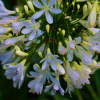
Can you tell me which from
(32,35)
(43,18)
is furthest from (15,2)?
(32,35)

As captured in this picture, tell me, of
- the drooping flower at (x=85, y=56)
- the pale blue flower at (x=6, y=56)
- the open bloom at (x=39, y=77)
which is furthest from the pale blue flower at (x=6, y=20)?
the drooping flower at (x=85, y=56)

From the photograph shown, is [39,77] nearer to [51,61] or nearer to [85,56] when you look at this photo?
[51,61]

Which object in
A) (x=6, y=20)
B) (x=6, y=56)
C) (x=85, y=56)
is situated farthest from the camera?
(x=6, y=56)

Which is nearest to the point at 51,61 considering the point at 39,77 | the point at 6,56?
the point at 39,77

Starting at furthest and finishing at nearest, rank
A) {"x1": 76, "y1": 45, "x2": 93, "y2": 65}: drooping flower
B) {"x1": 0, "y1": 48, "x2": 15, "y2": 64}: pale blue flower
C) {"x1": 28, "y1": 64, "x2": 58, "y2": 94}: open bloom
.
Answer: {"x1": 0, "y1": 48, "x2": 15, "y2": 64}: pale blue flower
{"x1": 28, "y1": 64, "x2": 58, "y2": 94}: open bloom
{"x1": 76, "y1": 45, "x2": 93, "y2": 65}: drooping flower

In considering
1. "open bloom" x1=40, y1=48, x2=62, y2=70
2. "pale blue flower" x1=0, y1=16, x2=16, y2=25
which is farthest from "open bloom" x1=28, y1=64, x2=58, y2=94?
"pale blue flower" x1=0, y1=16, x2=16, y2=25

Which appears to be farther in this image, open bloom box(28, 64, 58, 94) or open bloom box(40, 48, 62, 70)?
open bloom box(28, 64, 58, 94)

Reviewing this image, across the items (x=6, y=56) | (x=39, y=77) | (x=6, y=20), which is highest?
(x=6, y=20)

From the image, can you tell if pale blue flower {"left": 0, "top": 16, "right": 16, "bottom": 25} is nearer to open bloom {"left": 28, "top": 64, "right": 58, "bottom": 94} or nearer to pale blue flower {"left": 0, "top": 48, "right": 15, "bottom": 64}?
pale blue flower {"left": 0, "top": 48, "right": 15, "bottom": 64}

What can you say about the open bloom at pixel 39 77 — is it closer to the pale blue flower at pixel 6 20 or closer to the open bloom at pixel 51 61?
the open bloom at pixel 51 61

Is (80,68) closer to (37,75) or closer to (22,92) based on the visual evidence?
(37,75)

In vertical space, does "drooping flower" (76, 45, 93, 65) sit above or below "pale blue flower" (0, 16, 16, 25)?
below
